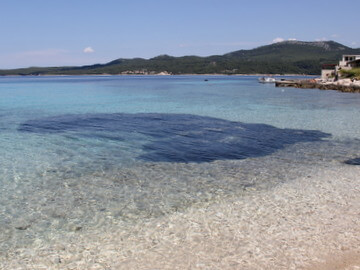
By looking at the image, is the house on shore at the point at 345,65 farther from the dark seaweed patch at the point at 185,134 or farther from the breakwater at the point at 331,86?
the dark seaweed patch at the point at 185,134

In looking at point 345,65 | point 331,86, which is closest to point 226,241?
point 331,86

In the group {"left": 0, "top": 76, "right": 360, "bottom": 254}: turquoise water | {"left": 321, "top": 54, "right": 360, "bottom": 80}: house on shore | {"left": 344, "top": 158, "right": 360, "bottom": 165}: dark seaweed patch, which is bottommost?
{"left": 344, "top": 158, "right": 360, "bottom": 165}: dark seaweed patch

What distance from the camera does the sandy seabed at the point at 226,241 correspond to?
6.13 metres

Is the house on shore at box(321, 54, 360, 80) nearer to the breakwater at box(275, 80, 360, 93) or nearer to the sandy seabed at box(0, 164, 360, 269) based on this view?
the breakwater at box(275, 80, 360, 93)

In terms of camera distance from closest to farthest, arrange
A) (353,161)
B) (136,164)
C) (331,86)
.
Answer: (136,164) → (353,161) → (331,86)

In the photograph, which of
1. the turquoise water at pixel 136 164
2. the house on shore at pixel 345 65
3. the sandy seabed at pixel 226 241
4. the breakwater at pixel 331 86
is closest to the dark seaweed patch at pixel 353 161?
the turquoise water at pixel 136 164

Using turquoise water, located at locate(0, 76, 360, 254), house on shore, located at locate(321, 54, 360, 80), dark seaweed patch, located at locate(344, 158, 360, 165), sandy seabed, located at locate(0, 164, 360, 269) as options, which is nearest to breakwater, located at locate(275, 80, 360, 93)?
house on shore, located at locate(321, 54, 360, 80)

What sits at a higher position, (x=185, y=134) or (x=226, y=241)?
(x=185, y=134)

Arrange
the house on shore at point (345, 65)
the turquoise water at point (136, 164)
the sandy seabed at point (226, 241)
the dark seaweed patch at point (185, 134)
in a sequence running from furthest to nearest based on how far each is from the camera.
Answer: the house on shore at point (345, 65)
the dark seaweed patch at point (185, 134)
the turquoise water at point (136, 164)
the sandy seabed at point (226, 241)

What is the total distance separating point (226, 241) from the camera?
691cm

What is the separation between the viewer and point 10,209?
8.60 meters

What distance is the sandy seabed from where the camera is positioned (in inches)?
241

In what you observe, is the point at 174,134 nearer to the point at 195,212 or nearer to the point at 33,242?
the point at 195,212

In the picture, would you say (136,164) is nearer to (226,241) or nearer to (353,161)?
(226,241)
